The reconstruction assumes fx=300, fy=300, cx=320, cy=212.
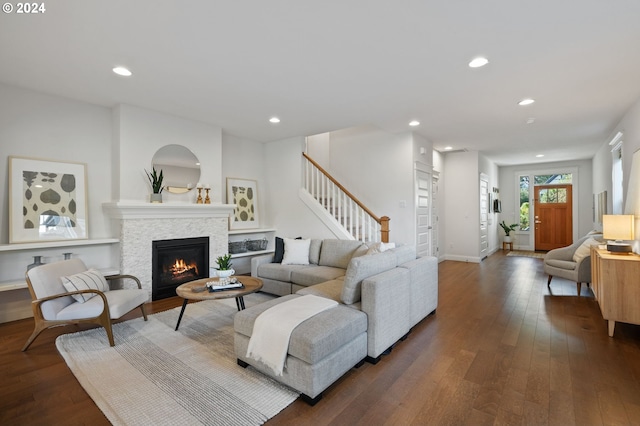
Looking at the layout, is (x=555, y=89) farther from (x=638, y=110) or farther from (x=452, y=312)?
(x=452, y=312)

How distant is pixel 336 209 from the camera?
6074mm

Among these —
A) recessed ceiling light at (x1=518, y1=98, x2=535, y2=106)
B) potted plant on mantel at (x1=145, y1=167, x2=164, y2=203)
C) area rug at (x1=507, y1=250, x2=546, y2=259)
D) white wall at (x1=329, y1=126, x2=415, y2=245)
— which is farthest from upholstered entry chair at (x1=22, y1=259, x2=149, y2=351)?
area rug at (x1=507, y1=250, x2=546, y2=259)

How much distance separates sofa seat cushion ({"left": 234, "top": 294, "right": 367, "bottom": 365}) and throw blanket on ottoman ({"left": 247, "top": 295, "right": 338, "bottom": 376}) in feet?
0.18

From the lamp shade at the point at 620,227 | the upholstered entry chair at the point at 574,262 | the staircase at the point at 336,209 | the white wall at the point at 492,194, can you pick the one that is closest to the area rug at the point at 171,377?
the staircase at the point at 336,209

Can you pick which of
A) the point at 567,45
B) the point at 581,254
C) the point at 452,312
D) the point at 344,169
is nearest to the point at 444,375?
the point at 452,312

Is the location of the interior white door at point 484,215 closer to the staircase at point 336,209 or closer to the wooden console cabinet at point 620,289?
the staircase at point 336,209

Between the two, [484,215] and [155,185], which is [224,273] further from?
[484,215]

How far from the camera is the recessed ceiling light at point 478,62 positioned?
2.79m

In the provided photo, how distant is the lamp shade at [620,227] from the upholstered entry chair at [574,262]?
102 cm

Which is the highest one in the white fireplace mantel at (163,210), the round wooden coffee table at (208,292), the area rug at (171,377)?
the white fireplace mantel at (163,210)

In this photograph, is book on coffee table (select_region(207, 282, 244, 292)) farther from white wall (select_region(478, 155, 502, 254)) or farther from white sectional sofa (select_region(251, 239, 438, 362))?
white wall (select_region(478, 155, 502, 254))

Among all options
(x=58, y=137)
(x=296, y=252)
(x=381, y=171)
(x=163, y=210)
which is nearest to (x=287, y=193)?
(x=296, y=252)

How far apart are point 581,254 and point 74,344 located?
646cm

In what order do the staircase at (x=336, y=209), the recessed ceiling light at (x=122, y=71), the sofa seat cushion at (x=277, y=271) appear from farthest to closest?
the staircase at (x=336, y=209), the sofa seat cushion at (x=277, y=271), the recessed ceiling light at (x=122, y=71)
